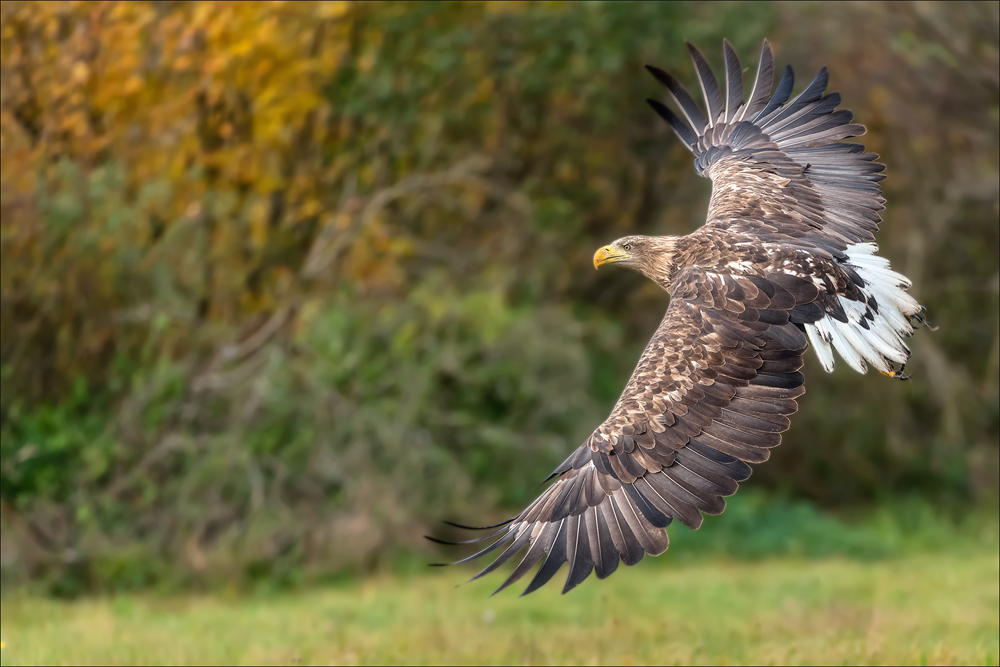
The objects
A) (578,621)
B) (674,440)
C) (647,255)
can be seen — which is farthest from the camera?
(578,621)

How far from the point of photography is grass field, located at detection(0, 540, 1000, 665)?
256 inches

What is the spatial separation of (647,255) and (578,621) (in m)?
2.74

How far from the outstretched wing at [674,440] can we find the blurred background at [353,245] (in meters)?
5.33

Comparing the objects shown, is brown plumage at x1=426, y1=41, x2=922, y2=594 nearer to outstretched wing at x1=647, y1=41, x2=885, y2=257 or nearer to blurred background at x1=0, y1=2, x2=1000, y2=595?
outstretched wing at x1=647, y1=41, x2=885, y2=257

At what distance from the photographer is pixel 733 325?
511cm

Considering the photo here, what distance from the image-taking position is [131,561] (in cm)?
932

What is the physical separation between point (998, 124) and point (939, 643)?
629 cm

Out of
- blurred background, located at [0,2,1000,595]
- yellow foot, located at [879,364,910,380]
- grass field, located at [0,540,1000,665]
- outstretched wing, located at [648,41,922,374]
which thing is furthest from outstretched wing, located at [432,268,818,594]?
blurred background, located at [0,2,1000,595]

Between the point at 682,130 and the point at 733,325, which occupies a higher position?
the point at 682,130

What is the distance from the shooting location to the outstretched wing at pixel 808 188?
17.8ft

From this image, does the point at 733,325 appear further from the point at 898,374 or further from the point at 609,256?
the point at 609,256

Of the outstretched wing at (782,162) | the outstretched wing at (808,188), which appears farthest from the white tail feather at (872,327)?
the outstretched wing at (782,162)

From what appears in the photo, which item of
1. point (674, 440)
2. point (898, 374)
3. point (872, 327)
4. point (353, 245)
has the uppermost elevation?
point (353, 245)

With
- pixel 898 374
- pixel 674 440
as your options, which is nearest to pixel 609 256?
pixel 898 374
